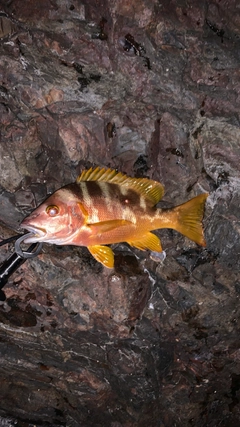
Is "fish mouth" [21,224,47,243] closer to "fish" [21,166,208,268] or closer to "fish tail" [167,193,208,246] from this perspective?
"fish" [21,166,208,268]

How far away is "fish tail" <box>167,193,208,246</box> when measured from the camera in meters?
3.68

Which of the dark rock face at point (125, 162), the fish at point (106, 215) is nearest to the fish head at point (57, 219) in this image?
the fish at point (106, 215)

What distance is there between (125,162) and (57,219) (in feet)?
3.64

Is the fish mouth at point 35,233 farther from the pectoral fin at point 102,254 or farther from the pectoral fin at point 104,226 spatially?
the pectoral fin at point 102,254

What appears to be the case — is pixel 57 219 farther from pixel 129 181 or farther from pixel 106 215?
pixel 129 181

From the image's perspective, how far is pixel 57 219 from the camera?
10.7ft

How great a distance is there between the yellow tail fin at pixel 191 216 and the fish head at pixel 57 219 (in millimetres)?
934

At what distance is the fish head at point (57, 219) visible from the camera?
3.24 m

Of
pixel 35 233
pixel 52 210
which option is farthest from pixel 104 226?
pixel 35 233

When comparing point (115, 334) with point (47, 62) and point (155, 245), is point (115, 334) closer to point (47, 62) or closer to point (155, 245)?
point (155, 245)

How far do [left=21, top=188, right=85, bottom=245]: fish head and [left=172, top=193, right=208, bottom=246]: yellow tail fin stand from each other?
0.93m

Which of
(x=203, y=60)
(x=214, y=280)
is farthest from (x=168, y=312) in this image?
(x=203, y=60)

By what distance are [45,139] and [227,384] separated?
377 centimetres

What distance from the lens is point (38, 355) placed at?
4660 mm
